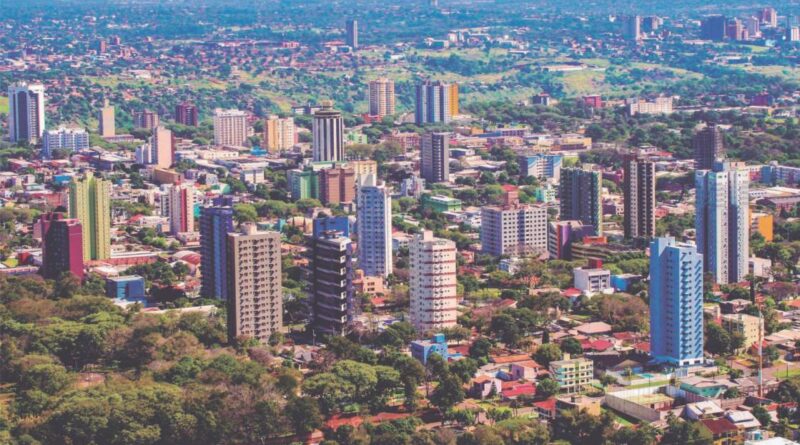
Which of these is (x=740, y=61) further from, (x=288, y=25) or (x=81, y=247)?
(x=81, y=247)

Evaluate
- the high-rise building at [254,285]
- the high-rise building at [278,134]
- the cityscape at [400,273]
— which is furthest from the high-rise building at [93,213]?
the high-rise building at [278,134]

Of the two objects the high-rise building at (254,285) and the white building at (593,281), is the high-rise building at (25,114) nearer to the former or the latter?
the white building at (593,281)

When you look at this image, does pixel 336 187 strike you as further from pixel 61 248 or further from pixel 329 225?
pixel 329 225

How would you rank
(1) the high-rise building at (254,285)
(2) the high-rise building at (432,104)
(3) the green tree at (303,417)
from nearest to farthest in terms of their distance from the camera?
(3) the green tree at (303,417) < (1) the high-rise building at (254,285) < (2) the high-rise building at (432,104)

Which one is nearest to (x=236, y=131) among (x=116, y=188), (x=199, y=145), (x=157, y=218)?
(x=199, y=145)

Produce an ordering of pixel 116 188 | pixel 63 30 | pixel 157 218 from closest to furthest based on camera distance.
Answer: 1. pixel 157 218
2. pixel 116 188
3. pixel 63 30

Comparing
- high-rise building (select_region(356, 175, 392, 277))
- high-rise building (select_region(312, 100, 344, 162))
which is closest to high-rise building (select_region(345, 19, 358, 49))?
high-rise building (select_region(312, 100, 344, 162))
